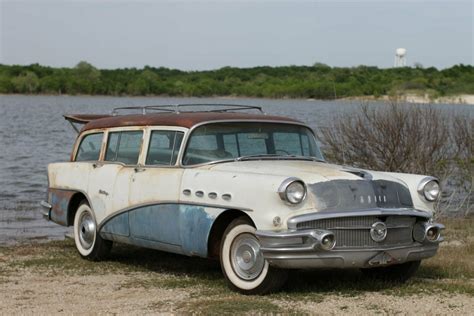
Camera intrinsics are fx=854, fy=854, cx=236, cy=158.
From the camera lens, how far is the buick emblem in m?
7.84

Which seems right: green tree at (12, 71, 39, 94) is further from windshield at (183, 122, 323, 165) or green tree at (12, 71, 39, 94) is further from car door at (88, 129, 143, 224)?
windshield at (183, 122, 323, 165)

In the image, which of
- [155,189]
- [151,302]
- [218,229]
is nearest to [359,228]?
[218,229]

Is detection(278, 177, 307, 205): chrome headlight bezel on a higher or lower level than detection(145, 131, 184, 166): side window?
lower

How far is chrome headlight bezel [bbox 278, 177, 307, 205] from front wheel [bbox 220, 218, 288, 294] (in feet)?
1.62

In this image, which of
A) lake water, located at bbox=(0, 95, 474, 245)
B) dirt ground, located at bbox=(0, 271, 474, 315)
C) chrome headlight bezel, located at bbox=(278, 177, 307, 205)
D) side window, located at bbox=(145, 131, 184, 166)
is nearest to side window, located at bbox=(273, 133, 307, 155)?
side window, located at bbox=(145, 131, 184, 166)

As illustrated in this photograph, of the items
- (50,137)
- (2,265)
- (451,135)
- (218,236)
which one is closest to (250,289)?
(218,236)

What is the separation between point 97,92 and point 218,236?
290 feet

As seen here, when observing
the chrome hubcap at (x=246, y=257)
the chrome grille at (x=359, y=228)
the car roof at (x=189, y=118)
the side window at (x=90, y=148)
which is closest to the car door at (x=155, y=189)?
the car roof at (x=189, y=118)

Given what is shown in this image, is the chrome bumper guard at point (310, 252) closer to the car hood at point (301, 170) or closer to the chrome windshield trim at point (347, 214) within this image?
the chrome windshield trim at point (347, 214)

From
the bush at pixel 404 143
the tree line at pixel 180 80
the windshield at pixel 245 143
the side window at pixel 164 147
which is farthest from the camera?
the tree line at pixel 180 80

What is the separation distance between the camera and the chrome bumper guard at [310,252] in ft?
24.7

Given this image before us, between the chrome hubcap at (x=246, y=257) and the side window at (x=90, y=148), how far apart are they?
307 centimetres

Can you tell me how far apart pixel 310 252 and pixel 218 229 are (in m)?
1.12

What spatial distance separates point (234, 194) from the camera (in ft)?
26.1
